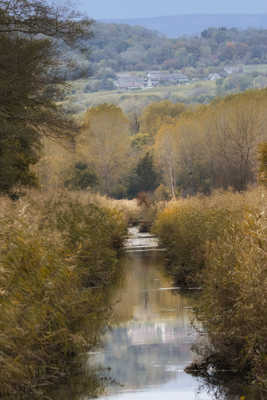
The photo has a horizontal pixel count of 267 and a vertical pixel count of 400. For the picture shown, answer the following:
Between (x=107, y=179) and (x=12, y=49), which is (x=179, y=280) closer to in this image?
(x=12, y=49)

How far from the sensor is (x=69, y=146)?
28469 mm

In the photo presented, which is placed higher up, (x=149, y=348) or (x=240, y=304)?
(x=240, y=304)

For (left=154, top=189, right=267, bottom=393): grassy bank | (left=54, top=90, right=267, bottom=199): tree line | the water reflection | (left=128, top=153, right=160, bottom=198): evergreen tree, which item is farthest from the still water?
(left=128, top=153, right=160, bottom=198): evergreen tree

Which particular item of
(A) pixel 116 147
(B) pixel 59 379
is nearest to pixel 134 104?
(A) pixel 116 147

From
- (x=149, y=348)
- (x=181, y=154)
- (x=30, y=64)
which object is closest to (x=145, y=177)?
(x=181, y=154)

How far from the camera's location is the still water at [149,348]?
9.98 meters

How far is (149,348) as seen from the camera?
493 inches

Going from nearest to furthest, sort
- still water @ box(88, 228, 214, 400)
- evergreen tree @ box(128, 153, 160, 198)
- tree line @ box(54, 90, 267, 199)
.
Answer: still water @ box(88, 228, 214, 400), tree line @ box(54, 90, 267, 199), evergreen tree @ box(128, 153, 160, 198)

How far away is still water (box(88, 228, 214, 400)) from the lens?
998cm

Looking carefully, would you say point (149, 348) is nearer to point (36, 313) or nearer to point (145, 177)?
point (36, 313)

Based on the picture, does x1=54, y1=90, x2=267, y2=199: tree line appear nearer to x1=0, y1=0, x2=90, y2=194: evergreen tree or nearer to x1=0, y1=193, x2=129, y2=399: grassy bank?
x1=0, y1=0, x2=90, y2=194: evergreen tree

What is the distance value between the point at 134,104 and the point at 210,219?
453 feet

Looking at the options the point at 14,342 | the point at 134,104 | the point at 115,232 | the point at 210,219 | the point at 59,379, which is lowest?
the point at 134,104

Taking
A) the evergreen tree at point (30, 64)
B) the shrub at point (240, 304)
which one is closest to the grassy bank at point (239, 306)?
the shrub at point (240, 304)
